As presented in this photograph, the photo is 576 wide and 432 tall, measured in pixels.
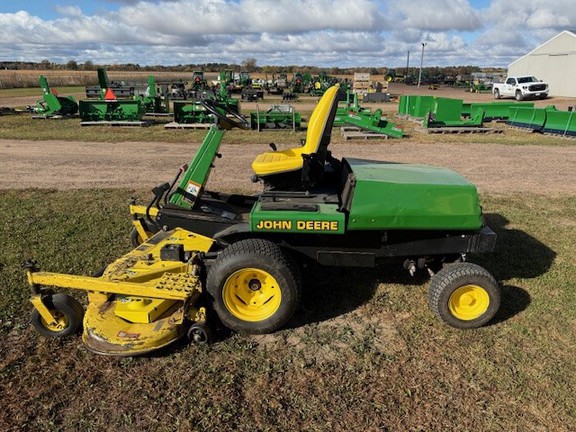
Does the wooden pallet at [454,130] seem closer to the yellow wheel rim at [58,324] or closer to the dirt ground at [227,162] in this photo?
the dirt ground at [227,162]

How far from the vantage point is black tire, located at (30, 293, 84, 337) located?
3.28m

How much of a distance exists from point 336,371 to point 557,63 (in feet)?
131

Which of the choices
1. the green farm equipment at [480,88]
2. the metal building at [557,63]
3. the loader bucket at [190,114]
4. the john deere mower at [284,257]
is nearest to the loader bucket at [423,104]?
the loader bucket at [190,114]

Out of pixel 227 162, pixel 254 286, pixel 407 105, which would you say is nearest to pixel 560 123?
pixel 407 105

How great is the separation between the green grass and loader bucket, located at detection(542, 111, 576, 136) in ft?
38.8

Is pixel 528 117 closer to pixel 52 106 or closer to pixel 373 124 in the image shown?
pixel 373 124

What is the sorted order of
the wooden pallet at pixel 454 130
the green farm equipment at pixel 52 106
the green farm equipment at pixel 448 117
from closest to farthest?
1. the wooden pallet at pixel 454 130
2. the green farm equipment at pixel 448 117
3. the green farm equipment at pixel 52 106

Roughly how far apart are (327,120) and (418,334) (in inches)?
77.5

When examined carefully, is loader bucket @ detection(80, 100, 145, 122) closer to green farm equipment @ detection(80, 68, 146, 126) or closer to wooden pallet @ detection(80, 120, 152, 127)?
green farm equipment @ detection(80, 68, 146, 126)

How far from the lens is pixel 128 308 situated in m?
3.21

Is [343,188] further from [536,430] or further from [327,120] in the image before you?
[536,430]

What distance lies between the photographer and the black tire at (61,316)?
3275 millimetres

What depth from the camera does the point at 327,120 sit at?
12.6 ft

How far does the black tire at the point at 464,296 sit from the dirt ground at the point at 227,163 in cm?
480
